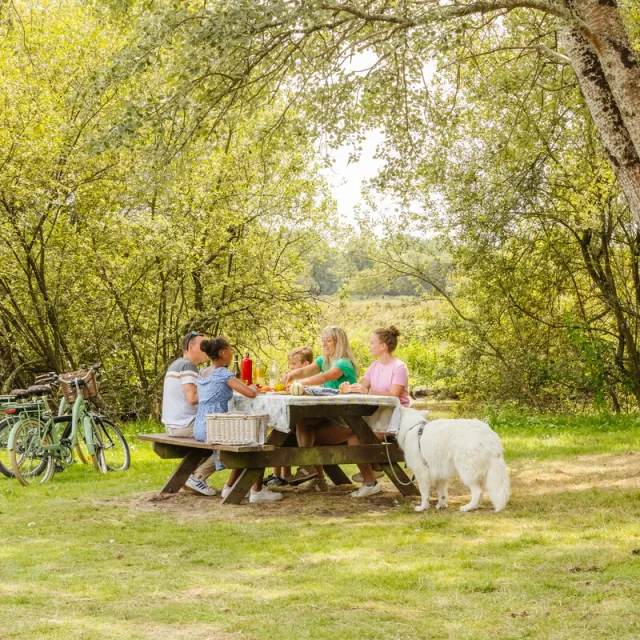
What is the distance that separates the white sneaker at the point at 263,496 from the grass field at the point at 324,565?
209 millimetres

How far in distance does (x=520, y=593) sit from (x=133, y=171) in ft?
34.3

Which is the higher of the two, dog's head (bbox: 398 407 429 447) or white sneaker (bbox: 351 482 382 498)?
dog's head (bbox: 398 407 429 447)

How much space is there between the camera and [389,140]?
1038cm

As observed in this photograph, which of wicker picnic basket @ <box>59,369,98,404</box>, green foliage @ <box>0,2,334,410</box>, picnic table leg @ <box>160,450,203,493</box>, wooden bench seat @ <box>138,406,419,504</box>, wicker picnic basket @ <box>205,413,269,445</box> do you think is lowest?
picnic table leg @ <box>160,450,203,493</box>

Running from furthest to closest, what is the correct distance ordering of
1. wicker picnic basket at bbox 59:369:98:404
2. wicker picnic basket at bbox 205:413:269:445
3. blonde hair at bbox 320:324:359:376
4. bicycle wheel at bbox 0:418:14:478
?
wicker picnic basket at bbox 59:369:98:404 → bicycle wheel at bbox 0:418:14:478 → blonde hair at bbox 320:324:359:376 → wicker picnic basket at bbox 205:413:269:445

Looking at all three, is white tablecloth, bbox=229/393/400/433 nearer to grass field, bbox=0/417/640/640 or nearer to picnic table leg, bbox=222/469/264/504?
picnic table leg, bbox=222/469/264/504

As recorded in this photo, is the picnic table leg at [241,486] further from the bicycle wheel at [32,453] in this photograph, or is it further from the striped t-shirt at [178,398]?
the bicycle wheel at [32,453]

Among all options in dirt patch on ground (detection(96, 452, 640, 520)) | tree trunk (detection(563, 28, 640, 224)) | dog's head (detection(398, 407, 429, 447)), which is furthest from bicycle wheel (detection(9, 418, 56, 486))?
tree trunk (detection(563, 28, 640, 224))

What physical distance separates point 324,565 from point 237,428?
207 cm

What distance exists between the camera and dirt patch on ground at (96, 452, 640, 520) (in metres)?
7.07

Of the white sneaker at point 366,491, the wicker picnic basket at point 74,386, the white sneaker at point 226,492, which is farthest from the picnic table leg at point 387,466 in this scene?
the wicker picnic basket at point 74,386

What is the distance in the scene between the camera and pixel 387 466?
7586 mm

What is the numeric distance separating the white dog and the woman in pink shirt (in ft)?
1.58

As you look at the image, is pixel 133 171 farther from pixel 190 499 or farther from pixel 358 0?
pixel 190 499
